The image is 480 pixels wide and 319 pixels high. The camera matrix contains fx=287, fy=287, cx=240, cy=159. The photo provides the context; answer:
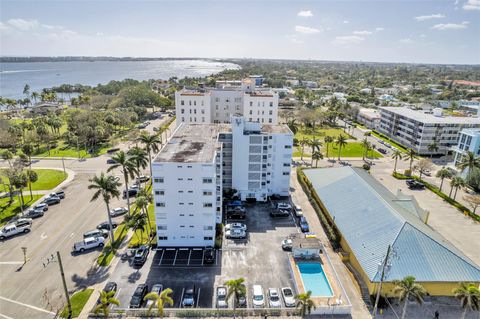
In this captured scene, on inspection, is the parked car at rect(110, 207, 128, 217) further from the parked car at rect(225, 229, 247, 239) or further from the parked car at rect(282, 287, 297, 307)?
the parked car at rect(282, 287, 297, 307)

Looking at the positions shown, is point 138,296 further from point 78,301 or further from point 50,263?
point 50,263

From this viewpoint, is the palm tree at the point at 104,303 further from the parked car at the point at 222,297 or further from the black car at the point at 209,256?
the black car at the point at 209,256

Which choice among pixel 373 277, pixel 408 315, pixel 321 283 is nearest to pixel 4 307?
pixel 321 283

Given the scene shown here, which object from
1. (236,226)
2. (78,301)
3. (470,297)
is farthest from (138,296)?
(470,297)

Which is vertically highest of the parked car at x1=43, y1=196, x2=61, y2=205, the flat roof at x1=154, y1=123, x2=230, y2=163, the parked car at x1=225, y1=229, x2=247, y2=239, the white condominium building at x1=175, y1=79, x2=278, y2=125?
the white condominium building at x1=175, y1=79, x2=278, y2=125

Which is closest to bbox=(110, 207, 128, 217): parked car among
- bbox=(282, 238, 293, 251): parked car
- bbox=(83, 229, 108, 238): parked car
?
bbox=(83, 229, 108, 238): parked car

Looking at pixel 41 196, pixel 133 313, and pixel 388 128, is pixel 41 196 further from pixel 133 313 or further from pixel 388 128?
pixel 388 128

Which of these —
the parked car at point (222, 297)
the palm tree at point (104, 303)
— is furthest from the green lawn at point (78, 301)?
the parked car at point (222, 297)
